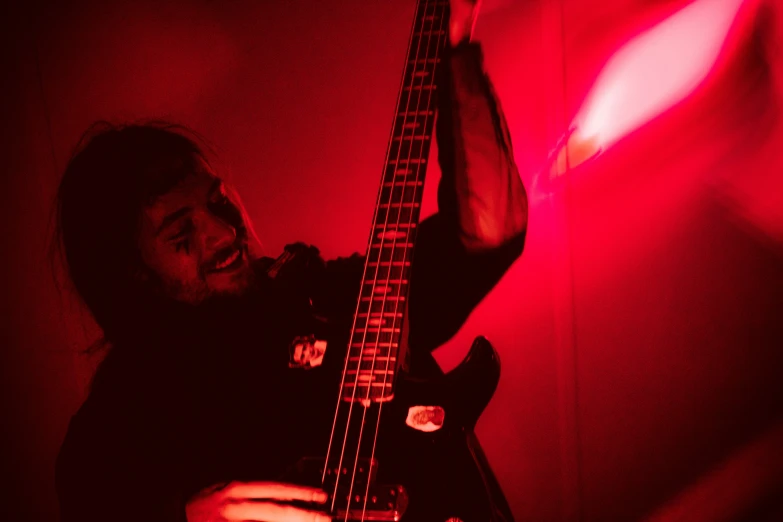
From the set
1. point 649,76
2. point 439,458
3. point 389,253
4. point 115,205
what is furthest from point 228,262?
point 649,76

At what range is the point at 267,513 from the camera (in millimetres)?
1022

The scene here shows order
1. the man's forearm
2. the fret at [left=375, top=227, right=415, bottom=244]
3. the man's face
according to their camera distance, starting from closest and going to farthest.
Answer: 1. the fret at [left=375, top=227, right=415, bottom=244]
2. the man's forearm
3. the man's face

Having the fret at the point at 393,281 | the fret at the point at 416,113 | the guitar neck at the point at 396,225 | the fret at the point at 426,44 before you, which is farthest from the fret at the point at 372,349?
the fret at the point at 426,44

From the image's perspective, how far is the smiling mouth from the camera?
1234 mm

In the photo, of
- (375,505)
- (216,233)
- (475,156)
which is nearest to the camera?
(375,505)

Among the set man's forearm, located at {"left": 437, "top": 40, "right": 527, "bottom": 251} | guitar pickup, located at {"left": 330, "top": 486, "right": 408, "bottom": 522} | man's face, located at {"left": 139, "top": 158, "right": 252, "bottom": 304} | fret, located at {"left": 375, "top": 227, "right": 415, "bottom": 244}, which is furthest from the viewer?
man's face, located at {"left": 139, "top": 158, "right": 252, "bottom": 304}

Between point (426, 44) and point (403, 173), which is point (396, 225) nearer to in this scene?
point (403, 173)

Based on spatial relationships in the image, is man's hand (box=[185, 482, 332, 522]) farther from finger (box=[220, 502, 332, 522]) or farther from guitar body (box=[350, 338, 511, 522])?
guitar body (box=[350, 338, 511, 522])

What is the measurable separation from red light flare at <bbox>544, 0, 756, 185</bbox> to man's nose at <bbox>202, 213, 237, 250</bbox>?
0.73 meters

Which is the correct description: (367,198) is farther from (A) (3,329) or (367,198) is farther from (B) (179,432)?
(A) (3,329)

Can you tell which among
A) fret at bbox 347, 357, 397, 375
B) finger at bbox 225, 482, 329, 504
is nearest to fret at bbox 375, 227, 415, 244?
fret at bbox 347, 357, 397, 375

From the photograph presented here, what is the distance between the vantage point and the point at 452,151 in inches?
45.1

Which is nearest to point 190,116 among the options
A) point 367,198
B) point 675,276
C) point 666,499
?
point 367,198

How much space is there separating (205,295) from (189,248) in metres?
0.11
